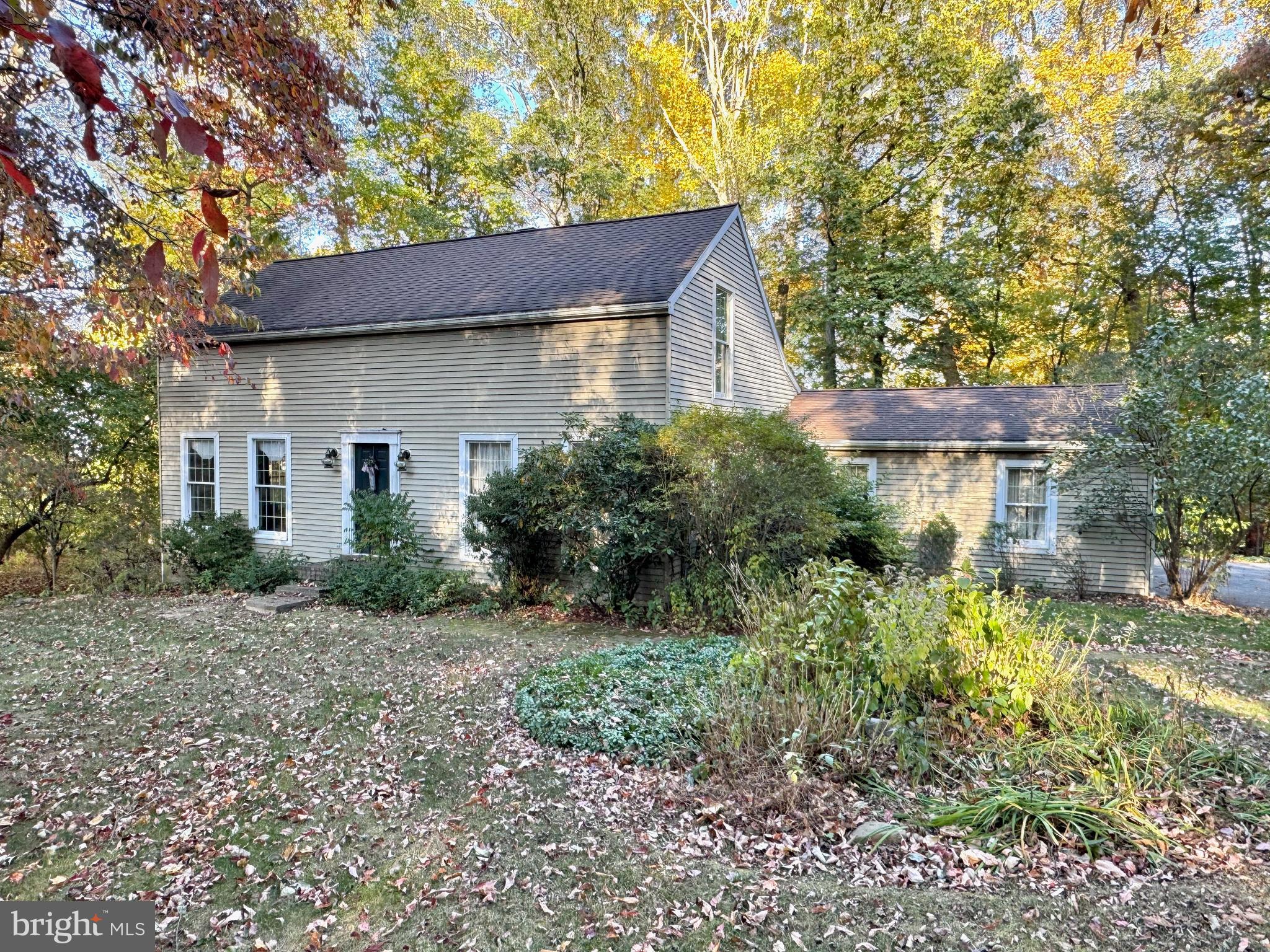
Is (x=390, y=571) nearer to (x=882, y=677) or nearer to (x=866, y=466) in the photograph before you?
(x=882, y=677)

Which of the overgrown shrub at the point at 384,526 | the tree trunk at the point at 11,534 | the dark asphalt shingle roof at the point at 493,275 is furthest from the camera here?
the tree trunk at the point at 11,534

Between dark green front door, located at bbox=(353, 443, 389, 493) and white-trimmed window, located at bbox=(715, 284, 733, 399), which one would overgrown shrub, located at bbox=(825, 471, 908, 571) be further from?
dark green front door, located at bbox=(353, 443, 389, 493)

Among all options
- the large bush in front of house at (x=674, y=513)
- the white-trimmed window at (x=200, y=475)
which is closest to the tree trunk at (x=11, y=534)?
the white-trimmed window at (x=200, y=475)

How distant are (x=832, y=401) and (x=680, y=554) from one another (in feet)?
26.5

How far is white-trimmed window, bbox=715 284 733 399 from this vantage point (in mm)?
10578

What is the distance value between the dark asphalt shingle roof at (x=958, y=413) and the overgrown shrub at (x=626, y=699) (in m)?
5.64

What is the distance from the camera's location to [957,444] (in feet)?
38.8

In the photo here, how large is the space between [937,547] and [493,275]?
9327mm

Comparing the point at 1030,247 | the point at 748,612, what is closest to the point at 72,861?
the point at 748,612

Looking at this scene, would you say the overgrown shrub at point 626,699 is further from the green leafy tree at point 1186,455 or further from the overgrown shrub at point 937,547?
the green leafy tree at point 1186,455

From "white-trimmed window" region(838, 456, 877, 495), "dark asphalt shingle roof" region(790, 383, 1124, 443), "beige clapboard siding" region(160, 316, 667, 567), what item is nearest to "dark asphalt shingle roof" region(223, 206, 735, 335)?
"beige clapboard siding" region(160, 316, 667, 567)

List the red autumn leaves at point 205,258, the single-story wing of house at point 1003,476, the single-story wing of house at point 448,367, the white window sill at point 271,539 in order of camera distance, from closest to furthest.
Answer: the red autumn leaves at point 205,258 → the single-story wing of house at point 448,367 → the single-story wing of house at point 1003,476 → the white window sill at point 271,539

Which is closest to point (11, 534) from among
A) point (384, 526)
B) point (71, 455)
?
point (71, 455)

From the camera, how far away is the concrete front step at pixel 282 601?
9.12 meters
